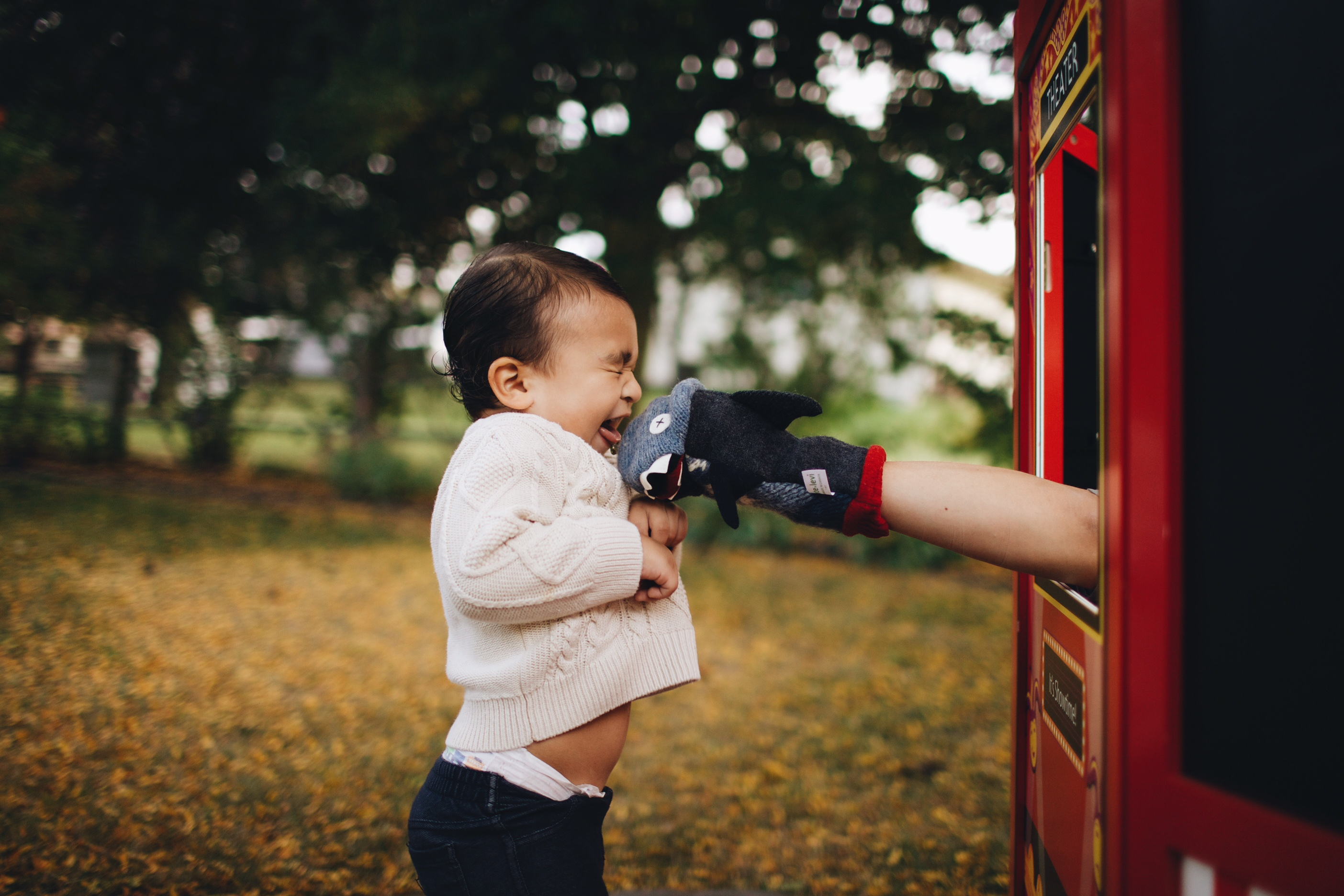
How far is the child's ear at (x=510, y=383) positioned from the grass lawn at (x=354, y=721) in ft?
6.93

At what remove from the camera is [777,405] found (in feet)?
4.25

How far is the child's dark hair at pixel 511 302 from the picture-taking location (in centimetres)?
142

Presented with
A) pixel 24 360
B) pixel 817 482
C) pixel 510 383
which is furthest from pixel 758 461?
pixel 24 360

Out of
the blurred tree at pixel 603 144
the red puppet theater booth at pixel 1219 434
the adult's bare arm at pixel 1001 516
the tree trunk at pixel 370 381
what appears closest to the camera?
the red puppet theater booth at pixel 1219 434

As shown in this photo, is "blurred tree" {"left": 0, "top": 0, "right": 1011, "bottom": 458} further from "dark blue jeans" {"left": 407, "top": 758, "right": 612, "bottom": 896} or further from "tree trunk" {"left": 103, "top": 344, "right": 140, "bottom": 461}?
"dark blue jeans" {"left": 407, "top": 758, "right": 612, "bottom": 896}

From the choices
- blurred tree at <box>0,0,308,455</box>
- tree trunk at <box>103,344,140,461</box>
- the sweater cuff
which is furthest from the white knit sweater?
tree trunk at <box>103,344,140,461</box>

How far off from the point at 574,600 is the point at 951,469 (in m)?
0.64

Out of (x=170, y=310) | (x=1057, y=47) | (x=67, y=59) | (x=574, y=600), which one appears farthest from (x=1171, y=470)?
(x=170, y=310)

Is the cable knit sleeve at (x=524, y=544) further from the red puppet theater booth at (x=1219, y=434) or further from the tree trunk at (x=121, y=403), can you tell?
the tree trunk at (x=121, y=403)

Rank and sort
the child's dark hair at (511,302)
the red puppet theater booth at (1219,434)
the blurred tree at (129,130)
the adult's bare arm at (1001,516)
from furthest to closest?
the blurred tree at (129,130) < the child's dark hair at (511,302) < the adult's bare arm at (1001,516) < the red puppet theater booth at (1219,434)

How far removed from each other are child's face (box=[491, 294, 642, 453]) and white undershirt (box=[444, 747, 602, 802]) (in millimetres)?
565

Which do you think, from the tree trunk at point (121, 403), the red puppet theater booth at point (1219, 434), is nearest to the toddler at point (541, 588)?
the red puppet theater booth at point (1219, 434)

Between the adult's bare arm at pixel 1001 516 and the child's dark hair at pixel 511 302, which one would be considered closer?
the adult's bare arm at pixel 1001 516

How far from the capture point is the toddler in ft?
4.23
